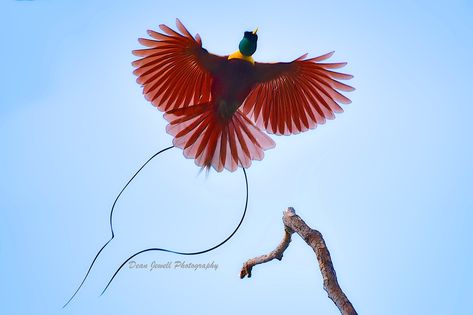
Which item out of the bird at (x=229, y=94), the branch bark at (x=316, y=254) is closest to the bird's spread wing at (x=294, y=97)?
the bird at (x=229, y=94)

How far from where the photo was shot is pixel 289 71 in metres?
2.47

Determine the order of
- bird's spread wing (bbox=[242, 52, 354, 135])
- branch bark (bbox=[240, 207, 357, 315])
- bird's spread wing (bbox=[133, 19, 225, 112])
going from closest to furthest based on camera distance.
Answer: branch bark (bbox=[240, 207, 357, 315]) → bird's spread wing (bbox=[133, 19, 225, 112]) → bird's spread wing (bbox=[242, 52, 354, 135])

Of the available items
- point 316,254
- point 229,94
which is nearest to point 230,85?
point 229,94

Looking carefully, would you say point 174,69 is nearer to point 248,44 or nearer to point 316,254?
point 248,44

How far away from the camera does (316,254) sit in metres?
1.85

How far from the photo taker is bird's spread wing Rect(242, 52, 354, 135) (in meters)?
2.46

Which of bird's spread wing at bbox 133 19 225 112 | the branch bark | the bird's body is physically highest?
bird's spread wing at bbox 133 19 225 112

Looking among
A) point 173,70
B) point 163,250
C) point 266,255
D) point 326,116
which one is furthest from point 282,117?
point 163,250

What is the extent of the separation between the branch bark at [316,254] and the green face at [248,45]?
2.23ft

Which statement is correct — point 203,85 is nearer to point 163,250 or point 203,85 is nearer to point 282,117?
point 282,117

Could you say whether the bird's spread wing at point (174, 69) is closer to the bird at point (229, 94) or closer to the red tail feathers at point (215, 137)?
the bird at point (229, 94)

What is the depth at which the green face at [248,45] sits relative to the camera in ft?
7.54

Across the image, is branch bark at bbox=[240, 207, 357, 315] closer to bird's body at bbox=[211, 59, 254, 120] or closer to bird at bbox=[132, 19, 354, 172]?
bird at bbox=[132, 19, 354, 172]

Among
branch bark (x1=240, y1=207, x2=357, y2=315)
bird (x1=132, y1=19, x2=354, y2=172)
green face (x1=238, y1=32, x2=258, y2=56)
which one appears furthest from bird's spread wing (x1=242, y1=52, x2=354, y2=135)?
branch bark (x1=240, y1=207, x2=357, y2=315)
